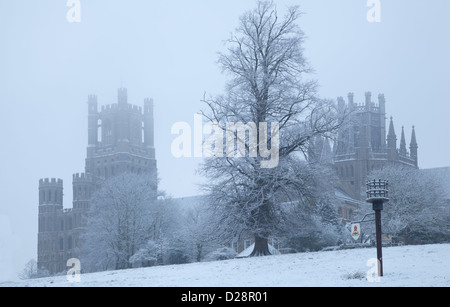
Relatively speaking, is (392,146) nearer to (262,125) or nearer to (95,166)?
(95,166)

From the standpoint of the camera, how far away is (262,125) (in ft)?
122

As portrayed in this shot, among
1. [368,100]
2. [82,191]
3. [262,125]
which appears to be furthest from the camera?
[82,191]

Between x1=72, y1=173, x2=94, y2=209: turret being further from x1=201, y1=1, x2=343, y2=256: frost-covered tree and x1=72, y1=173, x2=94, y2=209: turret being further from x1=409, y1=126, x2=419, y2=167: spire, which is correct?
x1=201, y1=1, x2=343, y2=256: frost-covered tree

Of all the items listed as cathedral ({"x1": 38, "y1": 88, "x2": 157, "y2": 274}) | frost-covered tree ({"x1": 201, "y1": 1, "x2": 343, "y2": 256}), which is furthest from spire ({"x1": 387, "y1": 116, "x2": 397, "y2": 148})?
frost-covered tree ({"x1": 201, "y1": 1, "x2": 343, "y2": 256})

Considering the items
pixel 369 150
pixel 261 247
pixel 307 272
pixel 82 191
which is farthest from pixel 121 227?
pixel 82 191

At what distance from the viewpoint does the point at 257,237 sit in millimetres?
38375

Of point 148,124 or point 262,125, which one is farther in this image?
point 148,124

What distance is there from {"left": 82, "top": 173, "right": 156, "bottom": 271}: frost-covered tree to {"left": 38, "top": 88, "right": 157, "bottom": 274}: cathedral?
60.4 metres

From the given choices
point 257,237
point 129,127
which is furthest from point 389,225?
point 129,127

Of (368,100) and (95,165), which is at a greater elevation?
(368,100)

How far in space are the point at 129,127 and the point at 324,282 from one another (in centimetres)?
12365

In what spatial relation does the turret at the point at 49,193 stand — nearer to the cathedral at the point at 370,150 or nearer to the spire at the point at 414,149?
the cathedral at the point at 370,150

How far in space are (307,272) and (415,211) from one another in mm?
33957

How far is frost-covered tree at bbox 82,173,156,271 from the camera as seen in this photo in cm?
6812
